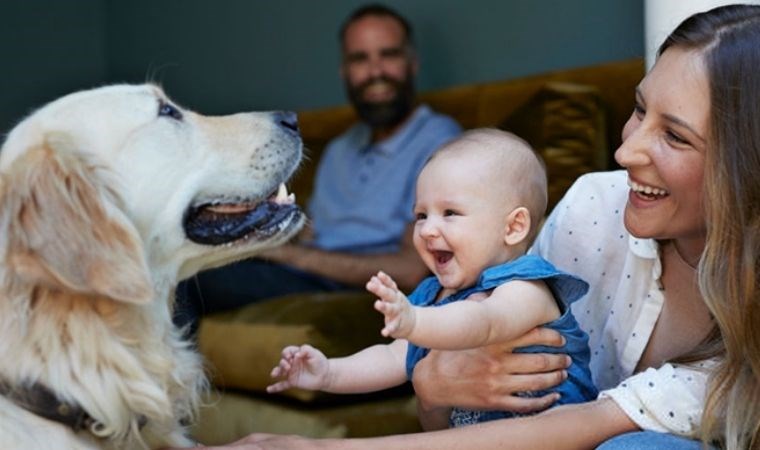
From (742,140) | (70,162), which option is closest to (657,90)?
(742,140)

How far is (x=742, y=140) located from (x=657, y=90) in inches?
5.6

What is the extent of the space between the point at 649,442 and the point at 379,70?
2.63 metres

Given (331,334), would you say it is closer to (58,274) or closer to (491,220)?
(491,220)

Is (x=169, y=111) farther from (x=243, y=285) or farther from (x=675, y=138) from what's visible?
(x=243, y=285)

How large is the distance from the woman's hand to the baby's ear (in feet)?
0.48

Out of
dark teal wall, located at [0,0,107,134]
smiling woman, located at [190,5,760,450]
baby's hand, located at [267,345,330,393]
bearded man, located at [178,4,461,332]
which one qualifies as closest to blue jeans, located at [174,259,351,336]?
bearded man, located at [178,4,461,332]

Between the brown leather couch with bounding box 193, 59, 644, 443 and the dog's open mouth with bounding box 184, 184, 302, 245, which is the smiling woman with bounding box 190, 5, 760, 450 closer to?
the dog's open mouth with bounding box 184, 184, 302, 245

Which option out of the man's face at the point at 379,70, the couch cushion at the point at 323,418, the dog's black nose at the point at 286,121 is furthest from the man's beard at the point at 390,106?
the dog's black nose at the point at 286,121

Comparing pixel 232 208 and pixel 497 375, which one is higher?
pixel 232 208

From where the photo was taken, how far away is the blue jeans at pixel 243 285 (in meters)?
3.32

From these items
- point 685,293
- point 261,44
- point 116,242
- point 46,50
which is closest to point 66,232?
point 116,242

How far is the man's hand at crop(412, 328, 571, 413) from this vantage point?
69.1 inches

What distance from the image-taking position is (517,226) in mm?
1811

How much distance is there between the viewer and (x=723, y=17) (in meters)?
1.71
